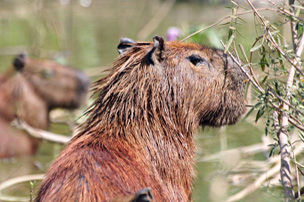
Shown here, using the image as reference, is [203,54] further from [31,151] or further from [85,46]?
[85,46]

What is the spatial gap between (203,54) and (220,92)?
21 centimetres

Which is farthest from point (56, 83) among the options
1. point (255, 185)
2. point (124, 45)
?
point (124, 45)

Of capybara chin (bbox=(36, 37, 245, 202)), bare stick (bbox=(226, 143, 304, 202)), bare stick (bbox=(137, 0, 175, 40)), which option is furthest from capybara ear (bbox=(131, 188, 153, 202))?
bare stick (bbox=(137, 0, 175, 40))

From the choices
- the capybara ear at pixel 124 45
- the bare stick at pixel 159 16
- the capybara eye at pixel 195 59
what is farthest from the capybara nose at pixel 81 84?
the bare stick at pixel 159 16

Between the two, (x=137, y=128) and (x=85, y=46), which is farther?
(x=85, y=46)

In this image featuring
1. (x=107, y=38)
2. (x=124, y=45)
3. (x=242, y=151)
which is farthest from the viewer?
(x=107, y=38)

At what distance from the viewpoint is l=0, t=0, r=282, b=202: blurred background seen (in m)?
5.55

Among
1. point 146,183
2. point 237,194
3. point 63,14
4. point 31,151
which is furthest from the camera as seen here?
point 63,14

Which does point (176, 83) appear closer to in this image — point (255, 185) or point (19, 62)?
point (255, 185)

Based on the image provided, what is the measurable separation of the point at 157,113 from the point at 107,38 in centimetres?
1005

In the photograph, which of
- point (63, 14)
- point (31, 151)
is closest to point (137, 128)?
point (31, 151)

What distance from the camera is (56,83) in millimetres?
7355

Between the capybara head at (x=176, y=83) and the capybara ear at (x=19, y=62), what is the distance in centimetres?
383

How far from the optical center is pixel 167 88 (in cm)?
303
